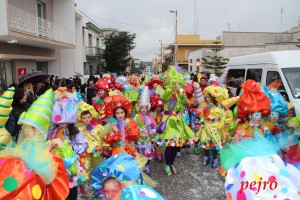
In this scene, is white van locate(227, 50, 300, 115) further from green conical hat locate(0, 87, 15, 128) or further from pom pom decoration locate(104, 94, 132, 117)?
green conical hat locate(0, 87, 15, 128)

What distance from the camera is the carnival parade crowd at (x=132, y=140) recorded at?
80.6 inches

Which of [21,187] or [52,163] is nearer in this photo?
[21,187]

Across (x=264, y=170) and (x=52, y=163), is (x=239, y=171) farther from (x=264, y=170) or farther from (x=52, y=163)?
(x=52, y=163)

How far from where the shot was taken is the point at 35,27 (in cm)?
1377

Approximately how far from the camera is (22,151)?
6.93ft

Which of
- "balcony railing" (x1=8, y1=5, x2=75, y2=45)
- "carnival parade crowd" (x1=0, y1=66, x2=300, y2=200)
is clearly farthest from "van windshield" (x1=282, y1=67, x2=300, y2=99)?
"balcony railing" (x1=8, y1=5, x2=75, y2=45)

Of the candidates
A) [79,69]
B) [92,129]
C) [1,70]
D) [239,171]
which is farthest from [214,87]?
[79,69]

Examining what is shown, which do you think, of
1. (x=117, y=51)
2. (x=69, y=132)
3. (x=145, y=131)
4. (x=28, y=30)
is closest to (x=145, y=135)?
(x=145, y=131)

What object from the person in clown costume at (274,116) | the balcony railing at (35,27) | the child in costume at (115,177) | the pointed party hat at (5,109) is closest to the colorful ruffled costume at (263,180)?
the child in costume at (115,177)

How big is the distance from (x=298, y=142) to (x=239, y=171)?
234cm

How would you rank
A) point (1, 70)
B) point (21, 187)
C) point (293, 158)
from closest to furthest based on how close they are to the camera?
1. point (21, 187)
2. point (293, 158)
3. point (1, 70)

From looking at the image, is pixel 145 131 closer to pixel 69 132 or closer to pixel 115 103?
pixel 115 103

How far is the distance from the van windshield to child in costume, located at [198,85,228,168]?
4.96 ft

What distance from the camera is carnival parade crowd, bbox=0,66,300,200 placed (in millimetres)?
2047
